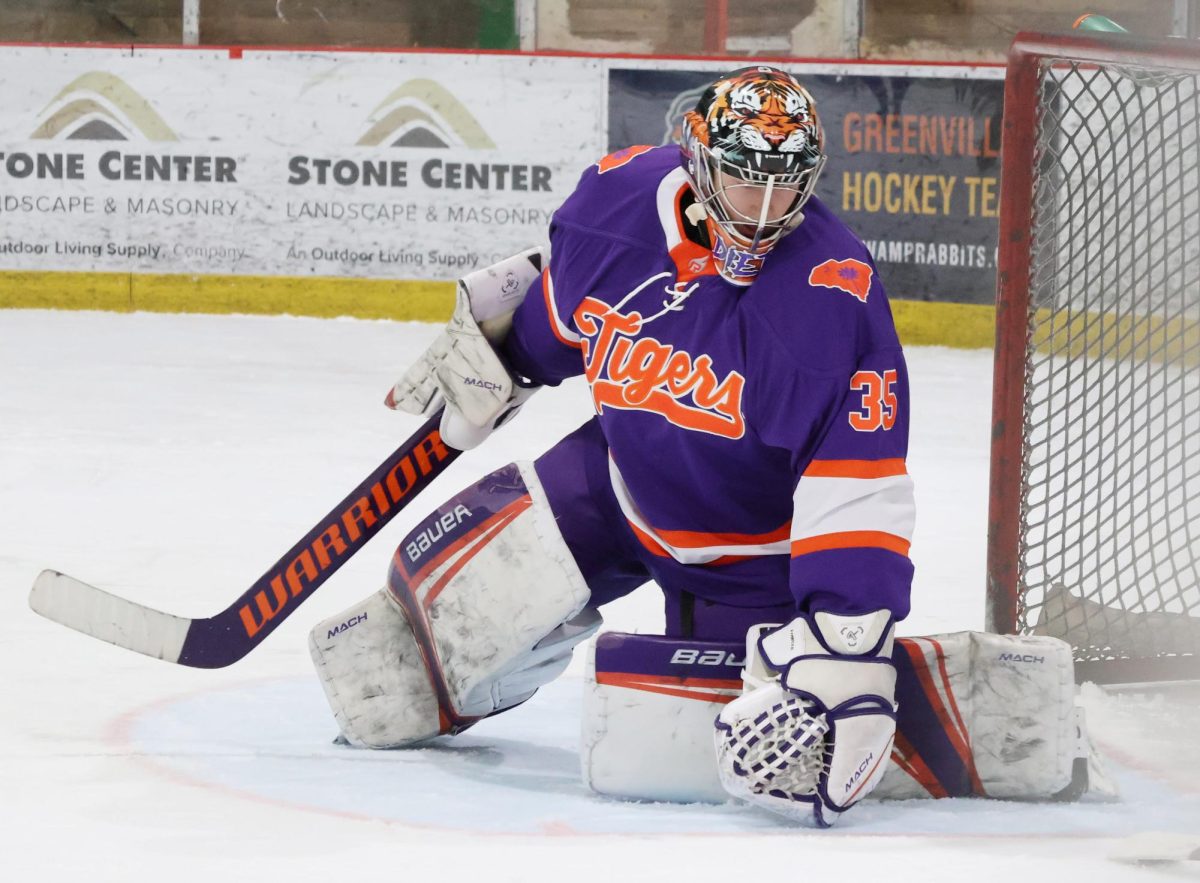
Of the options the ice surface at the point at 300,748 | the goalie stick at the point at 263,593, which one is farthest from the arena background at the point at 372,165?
the goalie stick at the point at 263,593

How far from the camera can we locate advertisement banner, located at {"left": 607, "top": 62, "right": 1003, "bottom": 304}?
6578 mm

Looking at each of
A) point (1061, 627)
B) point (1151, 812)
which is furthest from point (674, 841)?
point (1061, 627)

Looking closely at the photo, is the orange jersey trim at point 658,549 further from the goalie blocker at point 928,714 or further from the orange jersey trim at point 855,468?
the orange jersey trim at point 855,468

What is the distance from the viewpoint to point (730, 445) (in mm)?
2094

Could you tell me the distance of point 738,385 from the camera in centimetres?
207

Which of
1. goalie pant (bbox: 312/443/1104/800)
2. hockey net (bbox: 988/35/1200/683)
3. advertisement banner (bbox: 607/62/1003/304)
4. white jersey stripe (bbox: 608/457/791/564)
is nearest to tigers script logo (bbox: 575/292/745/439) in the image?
white jersey stripe (bbox: 608/457/791/564)

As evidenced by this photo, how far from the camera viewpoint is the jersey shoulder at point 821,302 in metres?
2.00

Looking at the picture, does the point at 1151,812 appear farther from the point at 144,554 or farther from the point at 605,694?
the point at 144,554

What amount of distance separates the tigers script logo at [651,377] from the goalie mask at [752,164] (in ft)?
0.38

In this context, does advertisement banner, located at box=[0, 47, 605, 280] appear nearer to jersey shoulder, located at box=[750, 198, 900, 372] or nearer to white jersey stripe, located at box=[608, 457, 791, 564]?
white jersey stripe, located at box=[608, 457, 791, 564]

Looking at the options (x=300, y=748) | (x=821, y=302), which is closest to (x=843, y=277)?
(x=821, y=302)

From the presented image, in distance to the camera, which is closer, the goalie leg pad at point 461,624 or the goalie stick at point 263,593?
the goalie leg pad at point 461,624

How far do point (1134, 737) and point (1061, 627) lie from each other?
1.22ft

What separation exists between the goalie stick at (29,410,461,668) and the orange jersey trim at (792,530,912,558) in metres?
0.71
